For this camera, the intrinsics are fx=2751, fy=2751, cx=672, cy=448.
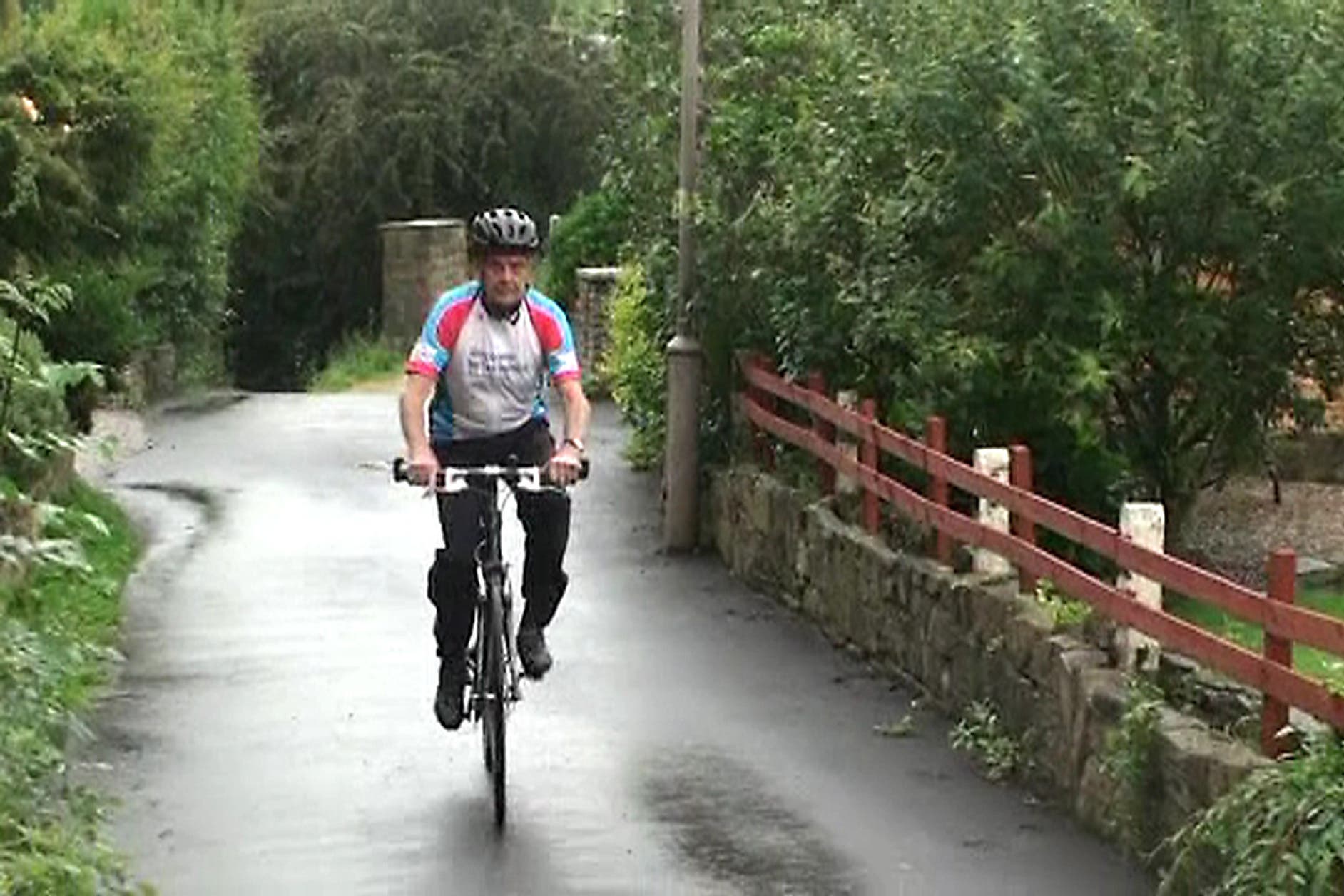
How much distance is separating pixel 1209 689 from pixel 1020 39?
4.17m

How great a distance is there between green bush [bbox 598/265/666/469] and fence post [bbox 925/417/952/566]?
5250mm

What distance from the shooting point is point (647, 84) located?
54.2 feet

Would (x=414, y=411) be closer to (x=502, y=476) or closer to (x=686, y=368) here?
(x=502, y=476)

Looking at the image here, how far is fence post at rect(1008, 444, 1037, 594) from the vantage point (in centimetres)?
991

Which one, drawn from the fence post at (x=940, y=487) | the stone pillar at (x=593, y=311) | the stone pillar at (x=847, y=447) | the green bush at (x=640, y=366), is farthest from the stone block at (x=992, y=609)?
the stone pillar at (x=593, y=311)

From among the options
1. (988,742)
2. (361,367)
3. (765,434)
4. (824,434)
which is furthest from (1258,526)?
(361,367)

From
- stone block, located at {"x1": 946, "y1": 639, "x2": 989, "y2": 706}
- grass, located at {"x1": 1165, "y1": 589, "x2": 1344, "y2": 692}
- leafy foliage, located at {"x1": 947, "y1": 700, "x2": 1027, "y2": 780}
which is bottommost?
grass, located at {"x1": 1165, "y1": 589, "x2": 1344, "y2": 692}

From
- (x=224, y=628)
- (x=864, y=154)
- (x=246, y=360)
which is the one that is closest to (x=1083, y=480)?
(x=864, y=154)

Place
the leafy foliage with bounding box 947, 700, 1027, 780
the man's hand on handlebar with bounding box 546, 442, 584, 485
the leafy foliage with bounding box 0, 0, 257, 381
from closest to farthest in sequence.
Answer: the man's hand on handlebar with bounding box 546, 442, 584, 485 → the leafy foliage with bounding box 947, 700, 1027, 780 → the leafy foliage with bounding box 0, 0, 257, 381

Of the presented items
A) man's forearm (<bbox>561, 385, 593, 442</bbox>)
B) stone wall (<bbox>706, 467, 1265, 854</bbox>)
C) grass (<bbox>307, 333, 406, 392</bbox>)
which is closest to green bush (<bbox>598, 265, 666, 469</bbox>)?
stone wall (<bbox>706, 467, 1265, 854</bbox>)

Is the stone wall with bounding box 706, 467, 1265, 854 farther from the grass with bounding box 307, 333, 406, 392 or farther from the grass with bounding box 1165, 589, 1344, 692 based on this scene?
the grass with bounding box 307, 333, 406, 392

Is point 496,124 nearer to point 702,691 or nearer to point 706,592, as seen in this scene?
point 706,592

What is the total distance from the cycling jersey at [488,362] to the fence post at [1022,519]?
1838 mm

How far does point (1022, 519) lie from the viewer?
32.5 ft
